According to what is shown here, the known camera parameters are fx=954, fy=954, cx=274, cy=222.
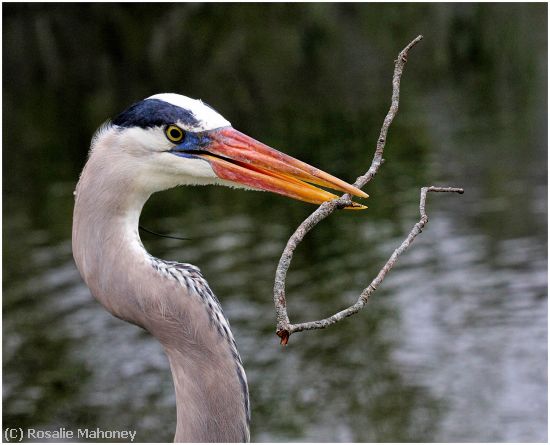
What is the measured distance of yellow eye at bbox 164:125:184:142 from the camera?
2.80 metres

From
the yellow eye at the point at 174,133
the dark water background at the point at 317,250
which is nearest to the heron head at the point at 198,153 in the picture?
the yellow eye at the point at 174,133

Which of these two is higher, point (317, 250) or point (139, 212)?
point (139, 212)

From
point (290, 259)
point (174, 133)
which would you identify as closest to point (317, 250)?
point (174, 133)

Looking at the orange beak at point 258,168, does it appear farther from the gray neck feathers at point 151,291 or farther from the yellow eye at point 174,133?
the gray neck feathers at point 151,291

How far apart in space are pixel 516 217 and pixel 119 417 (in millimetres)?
9530

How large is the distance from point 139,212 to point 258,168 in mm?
383

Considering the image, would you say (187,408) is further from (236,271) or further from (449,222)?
(449,222)

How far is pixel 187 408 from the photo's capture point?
290 centimetres

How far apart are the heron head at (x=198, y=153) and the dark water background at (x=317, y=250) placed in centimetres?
773

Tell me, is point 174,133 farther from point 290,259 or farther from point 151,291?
point 290,259

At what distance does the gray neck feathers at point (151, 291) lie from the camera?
2.75m

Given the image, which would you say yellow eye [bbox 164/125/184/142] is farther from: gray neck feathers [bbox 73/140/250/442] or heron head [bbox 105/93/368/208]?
gray neck feathers [bbox 73/140/250/442]

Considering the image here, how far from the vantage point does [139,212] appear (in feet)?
9.23

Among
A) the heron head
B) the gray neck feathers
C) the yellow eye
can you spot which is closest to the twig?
the heron head
